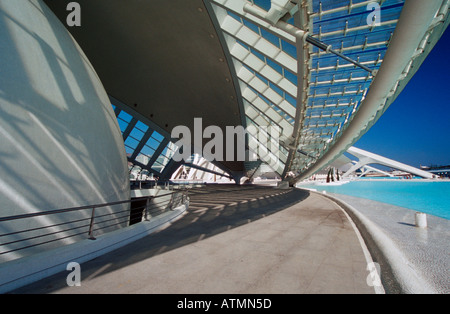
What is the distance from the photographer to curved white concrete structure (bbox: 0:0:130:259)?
448 centimetres

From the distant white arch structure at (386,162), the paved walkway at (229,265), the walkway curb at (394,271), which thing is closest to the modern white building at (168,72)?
the paved walkway at (229,265)

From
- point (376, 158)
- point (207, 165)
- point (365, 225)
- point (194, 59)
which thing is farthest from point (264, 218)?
point (376, 158)

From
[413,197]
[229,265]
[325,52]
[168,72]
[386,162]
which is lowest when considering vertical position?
[413,197]

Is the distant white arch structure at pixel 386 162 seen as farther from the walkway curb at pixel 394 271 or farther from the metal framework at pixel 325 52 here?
the walkway curb at pixel 394 271

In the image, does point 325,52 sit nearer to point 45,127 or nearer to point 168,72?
point 45,127

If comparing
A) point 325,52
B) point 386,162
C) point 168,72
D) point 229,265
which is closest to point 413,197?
point 325,52

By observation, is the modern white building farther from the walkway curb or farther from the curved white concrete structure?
the walkway curb

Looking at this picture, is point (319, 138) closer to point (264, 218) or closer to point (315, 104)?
point (315, 104)

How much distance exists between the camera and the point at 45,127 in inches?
201

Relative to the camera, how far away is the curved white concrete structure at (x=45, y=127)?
4477 millimetres

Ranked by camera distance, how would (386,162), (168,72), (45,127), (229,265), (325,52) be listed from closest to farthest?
1. (229,265)
2. (45,127)
3. (325,52)
4. (168,72)
5. (386,162)

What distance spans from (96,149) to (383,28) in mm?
10230

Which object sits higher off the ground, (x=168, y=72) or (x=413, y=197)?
(x=168, y=72)
